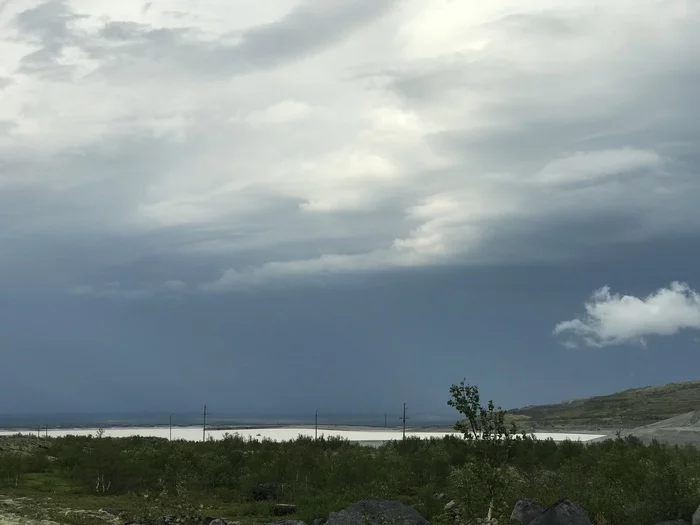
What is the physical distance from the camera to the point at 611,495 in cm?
2727

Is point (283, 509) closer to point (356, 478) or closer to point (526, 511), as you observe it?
point (356, 478)

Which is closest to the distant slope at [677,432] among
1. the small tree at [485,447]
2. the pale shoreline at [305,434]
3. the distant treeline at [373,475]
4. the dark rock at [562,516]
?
the pale shoreline at [305,434]

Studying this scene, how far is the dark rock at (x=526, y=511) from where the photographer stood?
2339cm

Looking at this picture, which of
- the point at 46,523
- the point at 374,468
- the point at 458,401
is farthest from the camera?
the point at 374,468

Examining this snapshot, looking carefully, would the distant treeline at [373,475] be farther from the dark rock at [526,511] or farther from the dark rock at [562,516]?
the dark rock at [562,516]

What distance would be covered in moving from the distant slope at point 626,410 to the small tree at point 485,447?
123087 millimetres

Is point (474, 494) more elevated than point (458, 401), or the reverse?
point (458, 401)

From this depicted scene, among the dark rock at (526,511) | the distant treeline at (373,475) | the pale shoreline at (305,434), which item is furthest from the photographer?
the pale shoreline at (305,434)

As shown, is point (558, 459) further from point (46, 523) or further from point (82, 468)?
point (46, 523)

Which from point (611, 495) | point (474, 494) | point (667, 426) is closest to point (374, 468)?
point (611, 495)

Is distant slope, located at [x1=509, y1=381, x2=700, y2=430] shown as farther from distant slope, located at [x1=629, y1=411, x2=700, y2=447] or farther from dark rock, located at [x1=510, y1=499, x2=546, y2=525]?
dark rock, located at [x1=510, y1=499, x2=546, y2=525]

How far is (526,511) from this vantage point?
23812mm

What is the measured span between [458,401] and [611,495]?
1400cm

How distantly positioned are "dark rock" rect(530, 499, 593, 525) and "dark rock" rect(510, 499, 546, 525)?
632mm
